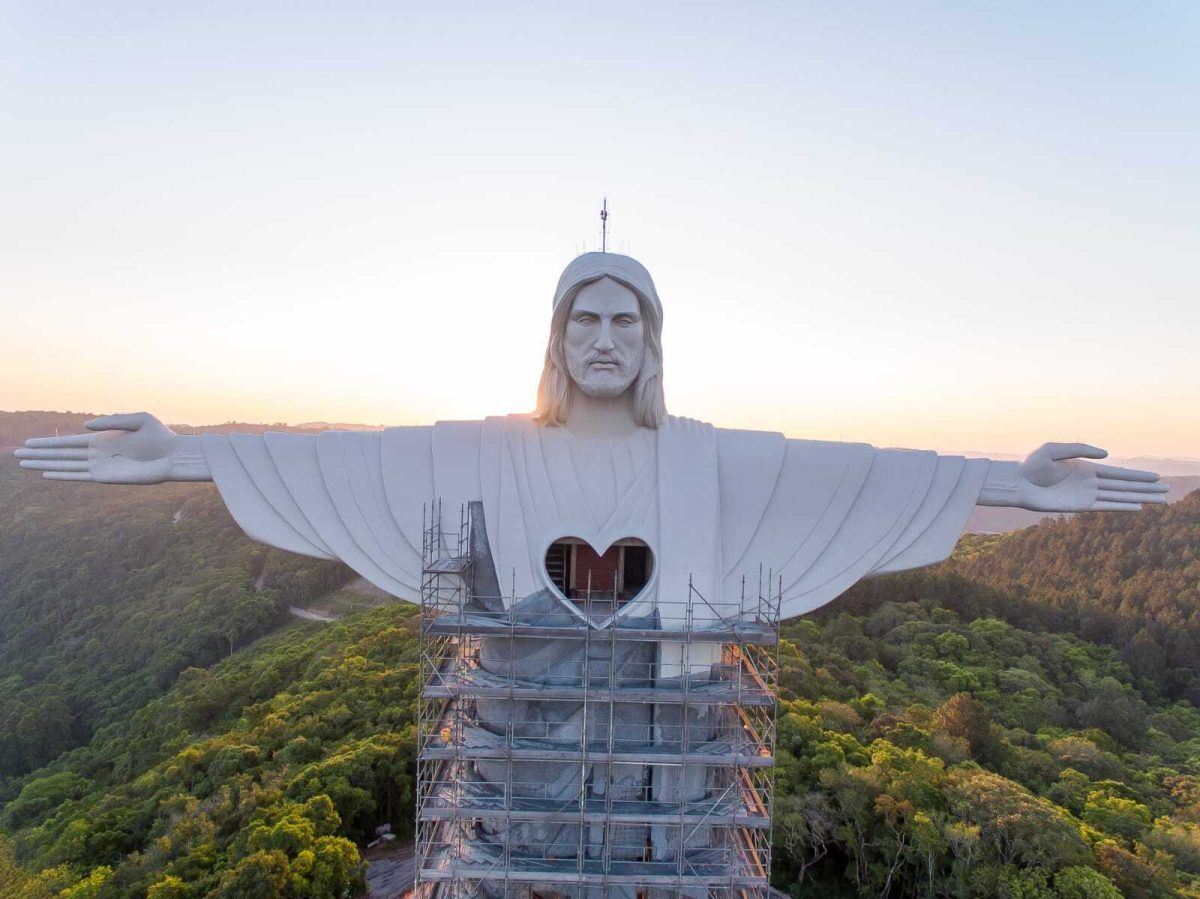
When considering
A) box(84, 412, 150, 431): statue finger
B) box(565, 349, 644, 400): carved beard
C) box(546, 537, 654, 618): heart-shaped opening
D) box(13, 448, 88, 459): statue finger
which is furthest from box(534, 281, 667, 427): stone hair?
box(13, 448, 88, 459): statue finger

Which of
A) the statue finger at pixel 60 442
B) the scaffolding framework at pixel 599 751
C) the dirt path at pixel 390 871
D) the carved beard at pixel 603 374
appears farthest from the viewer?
the dirt path at pixel 390 871

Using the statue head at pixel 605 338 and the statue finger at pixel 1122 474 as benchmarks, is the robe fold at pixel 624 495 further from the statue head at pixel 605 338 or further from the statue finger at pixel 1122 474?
the statue finger at pixel 1122 474

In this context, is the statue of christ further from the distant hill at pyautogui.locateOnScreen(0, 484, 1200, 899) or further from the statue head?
the distant hill at pyautogui.locateOnScreen(0, 484, 1200, 899)

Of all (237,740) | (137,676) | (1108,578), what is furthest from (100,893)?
(1108,578)

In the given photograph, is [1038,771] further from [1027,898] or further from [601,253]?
[601,253]

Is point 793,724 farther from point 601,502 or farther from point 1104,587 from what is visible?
point 1104,587

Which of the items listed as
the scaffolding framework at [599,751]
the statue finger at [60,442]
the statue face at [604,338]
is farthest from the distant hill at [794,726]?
the statue face at [604,338]
